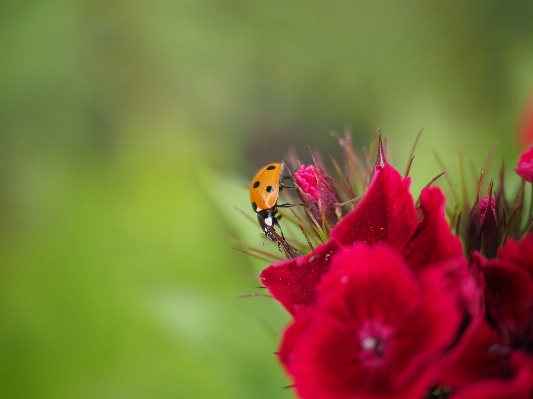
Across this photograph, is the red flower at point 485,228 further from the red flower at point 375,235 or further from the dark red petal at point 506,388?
the dark red petal at point 506,388

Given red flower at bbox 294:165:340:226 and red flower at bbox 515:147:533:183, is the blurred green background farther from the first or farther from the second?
red flower at bbox 515:147:533:183

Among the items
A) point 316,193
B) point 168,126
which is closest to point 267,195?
point 316,193

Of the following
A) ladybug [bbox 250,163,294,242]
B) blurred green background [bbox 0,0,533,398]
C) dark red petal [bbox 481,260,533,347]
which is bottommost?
dark red petal [bbox 481,260,533,347]

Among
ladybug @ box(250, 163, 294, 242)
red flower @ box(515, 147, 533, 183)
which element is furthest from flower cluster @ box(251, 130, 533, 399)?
ladybug @ box(250, 163, 294, 242)

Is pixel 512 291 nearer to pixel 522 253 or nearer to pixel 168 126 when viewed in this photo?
pixel 522 253

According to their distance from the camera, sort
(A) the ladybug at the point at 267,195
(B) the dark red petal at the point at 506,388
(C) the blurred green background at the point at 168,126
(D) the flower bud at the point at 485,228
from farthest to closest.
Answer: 1. (C) the blurred green background at the point at 168,126
2. (A) the ladybug at the point at 267,195
3. (D) the flower bud at the point at 485,228
4. (B) the dark red petal at the point at 506,388

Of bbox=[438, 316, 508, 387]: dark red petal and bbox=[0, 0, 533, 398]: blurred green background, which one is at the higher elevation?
bbox=[0, 0, 533, 398]: blurred green background

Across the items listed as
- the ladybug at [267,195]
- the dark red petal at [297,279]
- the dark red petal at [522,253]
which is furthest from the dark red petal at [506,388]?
the ladybug at [267,195]
